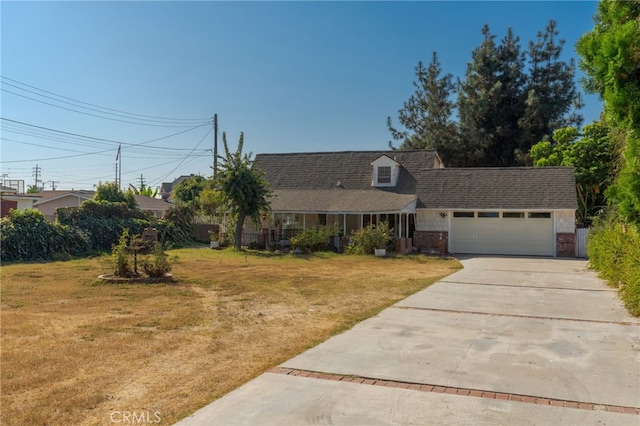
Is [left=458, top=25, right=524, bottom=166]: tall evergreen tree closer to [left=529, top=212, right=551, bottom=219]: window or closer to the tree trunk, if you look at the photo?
[left=529, top=212, right=551, bottom=219]: window

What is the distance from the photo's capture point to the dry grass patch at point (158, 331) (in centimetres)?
476

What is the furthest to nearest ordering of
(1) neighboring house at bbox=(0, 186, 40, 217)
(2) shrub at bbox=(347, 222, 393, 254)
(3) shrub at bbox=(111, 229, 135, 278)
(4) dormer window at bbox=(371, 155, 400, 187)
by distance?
(1) neighboring house at bbox=(0, 186, 40, 217) → (4) dormer window at bbox=(371, 155, 400, 187) → (2) shrub at bbox=(347, 222, 393, 254) → (3) shrub at bbox=(111, 229, 135, 278)

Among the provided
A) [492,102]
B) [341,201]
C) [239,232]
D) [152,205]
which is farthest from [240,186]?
[492,102]

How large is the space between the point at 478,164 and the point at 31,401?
3752cm

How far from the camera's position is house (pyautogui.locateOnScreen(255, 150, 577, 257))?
74.0 feet

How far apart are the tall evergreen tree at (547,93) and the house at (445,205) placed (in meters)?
12.6

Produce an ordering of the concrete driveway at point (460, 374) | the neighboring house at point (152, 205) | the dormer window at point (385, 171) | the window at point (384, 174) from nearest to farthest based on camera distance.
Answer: the concrete driveway at point (460, 374), the dormer window at point (385, 171), the window at point (384, 174), the neighboring house at point (152, 205)

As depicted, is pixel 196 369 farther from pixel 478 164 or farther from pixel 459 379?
pixel 478 164

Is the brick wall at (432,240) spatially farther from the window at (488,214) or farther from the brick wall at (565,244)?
the brick wall at (565,244)

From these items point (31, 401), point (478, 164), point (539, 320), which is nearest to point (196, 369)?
point (31, 401)

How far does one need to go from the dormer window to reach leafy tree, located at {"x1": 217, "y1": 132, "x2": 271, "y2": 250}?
6747 millimetres

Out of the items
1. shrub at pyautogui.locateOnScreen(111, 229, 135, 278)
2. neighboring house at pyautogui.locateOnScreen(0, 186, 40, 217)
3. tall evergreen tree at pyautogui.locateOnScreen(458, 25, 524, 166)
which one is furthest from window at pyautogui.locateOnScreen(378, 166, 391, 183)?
neighboring house at pyautogui.locateOnScreen(0, 186, 40, 217)

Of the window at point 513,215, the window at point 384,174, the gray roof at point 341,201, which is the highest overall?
the window at point 384,174

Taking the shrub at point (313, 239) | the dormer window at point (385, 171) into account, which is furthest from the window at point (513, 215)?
the shrub at point (313, 239)
